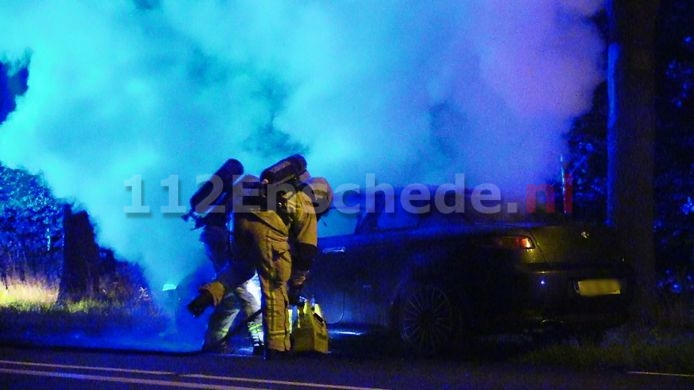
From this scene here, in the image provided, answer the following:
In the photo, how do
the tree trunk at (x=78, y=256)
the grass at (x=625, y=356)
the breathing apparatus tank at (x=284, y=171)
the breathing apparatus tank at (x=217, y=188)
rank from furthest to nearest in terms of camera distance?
the tree trunk at (x=78, y=256) < the breathing apparatus tank at (x=217, y=188) < the grass at (x=625, y=356) < the breathing apparatus tank at (x=284, y=171)

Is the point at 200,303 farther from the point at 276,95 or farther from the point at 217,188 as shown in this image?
the point at 276,95

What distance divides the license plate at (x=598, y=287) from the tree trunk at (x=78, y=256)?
25.4 feet

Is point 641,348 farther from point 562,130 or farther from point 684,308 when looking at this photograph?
point 562,130

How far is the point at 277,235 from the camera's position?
7605 millimetres

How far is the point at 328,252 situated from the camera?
29.8ft

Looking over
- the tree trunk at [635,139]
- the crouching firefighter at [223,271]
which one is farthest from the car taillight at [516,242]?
the tree trunk at [635,139]

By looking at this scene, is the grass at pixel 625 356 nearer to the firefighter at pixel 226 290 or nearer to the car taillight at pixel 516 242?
the car taillight at pixel 516 242

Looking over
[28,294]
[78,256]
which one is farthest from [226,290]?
[28,294]

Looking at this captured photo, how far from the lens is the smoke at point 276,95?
1027 centimetres

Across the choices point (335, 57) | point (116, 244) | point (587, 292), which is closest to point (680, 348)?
point (587, 292)

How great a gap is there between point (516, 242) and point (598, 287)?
2.56 ft

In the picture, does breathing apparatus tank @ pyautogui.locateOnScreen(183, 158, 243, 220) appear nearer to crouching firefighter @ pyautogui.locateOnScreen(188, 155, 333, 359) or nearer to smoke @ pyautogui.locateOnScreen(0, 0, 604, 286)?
crouching firefighter @ pyautogui.locateOnScreen(188, 155, 333, 359)

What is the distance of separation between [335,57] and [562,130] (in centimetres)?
261

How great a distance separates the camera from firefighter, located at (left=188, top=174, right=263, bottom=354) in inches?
319
